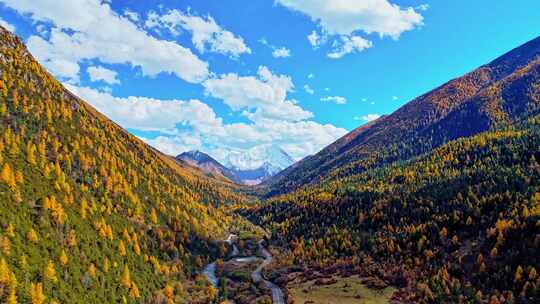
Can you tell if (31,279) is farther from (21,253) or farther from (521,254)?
(521,254)

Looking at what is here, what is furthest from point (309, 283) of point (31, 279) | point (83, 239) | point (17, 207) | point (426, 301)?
point (17, 207)

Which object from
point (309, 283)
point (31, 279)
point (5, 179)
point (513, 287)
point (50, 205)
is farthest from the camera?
point (309, 283)

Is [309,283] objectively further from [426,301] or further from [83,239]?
[83,239]

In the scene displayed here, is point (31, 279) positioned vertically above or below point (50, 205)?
below

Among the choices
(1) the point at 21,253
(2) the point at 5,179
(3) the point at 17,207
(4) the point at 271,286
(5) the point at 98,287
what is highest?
(2) the point at 5,179

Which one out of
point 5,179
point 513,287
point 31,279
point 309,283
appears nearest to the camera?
point 31,279

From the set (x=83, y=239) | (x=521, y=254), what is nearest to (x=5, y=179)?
(x=83, y=239)

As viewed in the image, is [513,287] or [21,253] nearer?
[21,253]

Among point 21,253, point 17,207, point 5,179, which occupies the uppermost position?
point 5,179

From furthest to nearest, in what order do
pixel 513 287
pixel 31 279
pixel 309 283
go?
pixel 309 283
pixel 513 287
pixel 31 279
